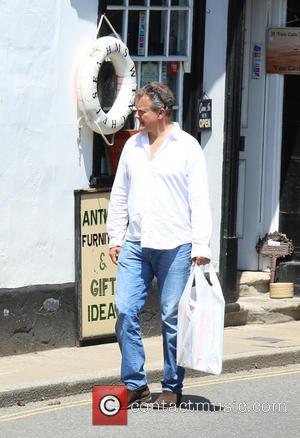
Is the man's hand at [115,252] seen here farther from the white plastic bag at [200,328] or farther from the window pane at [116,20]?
the window pane at [116,20]

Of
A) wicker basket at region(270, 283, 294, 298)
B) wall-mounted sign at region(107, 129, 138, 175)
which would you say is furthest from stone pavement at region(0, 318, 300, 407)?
wall-mounted sign at region(107, 129, 138, 175)

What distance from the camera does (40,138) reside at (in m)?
9.43

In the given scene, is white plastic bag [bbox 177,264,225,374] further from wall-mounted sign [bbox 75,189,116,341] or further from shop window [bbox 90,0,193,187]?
shop window [bbox 90,0,193,187]

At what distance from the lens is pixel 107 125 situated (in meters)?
9.77

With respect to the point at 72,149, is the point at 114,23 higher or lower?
higher

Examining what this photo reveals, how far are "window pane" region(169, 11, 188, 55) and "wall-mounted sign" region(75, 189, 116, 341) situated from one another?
5.47 ft

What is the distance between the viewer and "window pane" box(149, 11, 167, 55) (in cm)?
1056

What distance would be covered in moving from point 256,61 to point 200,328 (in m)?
5.19

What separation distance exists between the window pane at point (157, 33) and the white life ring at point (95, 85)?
2.15ft

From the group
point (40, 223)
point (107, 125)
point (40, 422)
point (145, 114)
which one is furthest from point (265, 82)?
point (40, 422)

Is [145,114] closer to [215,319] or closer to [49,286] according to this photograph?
[215,319]

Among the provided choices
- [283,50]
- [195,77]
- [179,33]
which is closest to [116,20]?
[179,33]

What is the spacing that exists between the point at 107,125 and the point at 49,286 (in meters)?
1.41

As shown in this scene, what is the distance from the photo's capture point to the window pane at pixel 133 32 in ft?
34.0
